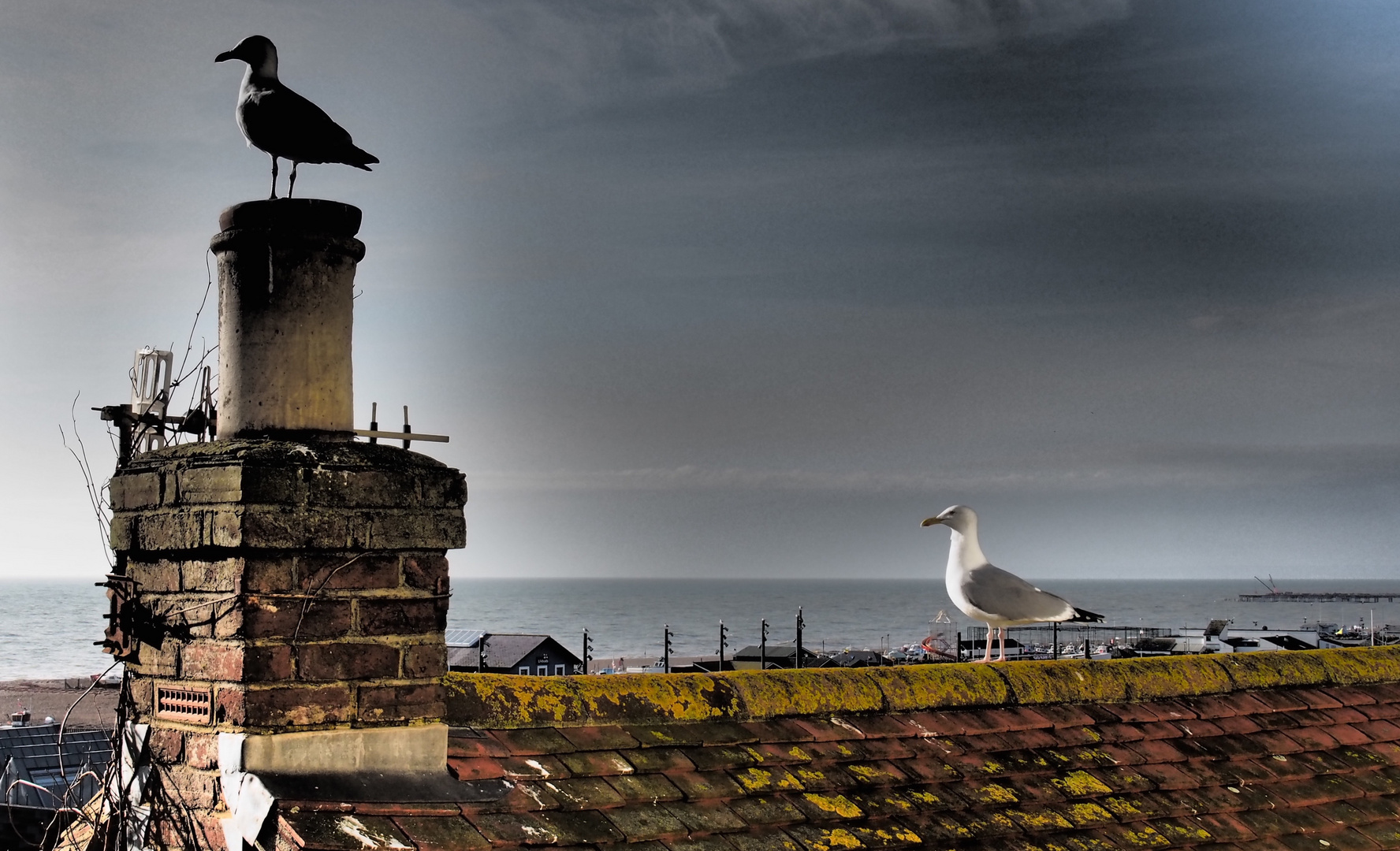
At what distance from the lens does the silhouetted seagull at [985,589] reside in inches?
253

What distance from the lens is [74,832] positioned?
3795 millimetres

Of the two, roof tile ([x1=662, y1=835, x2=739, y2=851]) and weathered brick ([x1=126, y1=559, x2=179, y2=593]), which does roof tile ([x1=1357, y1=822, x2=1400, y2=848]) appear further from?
weathered brick ([x1=126, y1=559, x2=179, y2=593])

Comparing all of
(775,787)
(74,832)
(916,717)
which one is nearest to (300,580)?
(74,832)

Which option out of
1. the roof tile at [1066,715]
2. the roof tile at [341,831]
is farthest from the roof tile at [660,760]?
the roof tile at [1066,715]

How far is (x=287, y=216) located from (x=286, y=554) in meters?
0.97

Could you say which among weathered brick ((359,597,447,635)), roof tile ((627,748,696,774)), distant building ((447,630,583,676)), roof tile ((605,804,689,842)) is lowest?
distant building ((447,630,583,676))

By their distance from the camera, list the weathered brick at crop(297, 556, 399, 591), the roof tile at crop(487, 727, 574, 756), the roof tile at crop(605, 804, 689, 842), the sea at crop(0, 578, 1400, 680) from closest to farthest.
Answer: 1. the weathered brick at crop(297, 556, 399, 591)
2. the roof tile at crop(605, 804, 689, 842)
3. the roof tile at crop(487, 727, 574, 756)
4. the sea at crop(0, 578, 1400, 680)

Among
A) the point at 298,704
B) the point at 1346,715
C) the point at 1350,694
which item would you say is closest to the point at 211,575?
the point at 298,704

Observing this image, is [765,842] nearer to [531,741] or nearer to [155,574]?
[531,741]

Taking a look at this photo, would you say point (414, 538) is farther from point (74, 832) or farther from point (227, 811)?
point (74, 832)

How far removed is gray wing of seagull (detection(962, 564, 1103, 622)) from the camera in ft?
21.0

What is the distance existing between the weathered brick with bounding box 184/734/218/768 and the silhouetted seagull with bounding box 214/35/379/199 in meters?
1.66

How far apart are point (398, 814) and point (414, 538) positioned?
712 millimetres

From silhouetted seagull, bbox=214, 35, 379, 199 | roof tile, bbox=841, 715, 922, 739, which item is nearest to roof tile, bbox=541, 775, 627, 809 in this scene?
roof tile, bbox=841, 715, 922, 739
